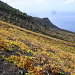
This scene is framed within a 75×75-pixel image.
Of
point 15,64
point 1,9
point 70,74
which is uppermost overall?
point 1,9

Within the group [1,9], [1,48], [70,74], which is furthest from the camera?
[1,9]

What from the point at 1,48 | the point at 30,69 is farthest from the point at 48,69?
the point at 1,48

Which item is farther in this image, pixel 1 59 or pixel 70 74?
pixel 70 74

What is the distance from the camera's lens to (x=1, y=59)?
14617mm

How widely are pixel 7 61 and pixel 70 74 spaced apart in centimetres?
608

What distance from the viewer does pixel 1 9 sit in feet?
311

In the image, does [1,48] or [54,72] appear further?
[1,48]

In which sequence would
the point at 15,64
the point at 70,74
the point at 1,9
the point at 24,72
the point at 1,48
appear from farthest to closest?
the point at 1,9 → the point at 1,48 → the point at 70,74 → the point at 15,64 → the point at 24,72

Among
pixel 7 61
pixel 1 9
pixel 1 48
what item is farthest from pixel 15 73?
pixel 1 9

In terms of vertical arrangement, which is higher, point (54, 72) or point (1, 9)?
point (1, 9)

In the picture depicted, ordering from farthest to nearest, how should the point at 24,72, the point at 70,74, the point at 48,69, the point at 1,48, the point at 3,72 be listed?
the point at 1,48
the point at 70,74
the point at 48,69
the point at 24,72
the point at 3,72

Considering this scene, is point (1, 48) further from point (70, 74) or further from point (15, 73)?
point (70, 74)

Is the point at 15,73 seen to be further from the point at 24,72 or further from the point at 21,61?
the point at 21,61

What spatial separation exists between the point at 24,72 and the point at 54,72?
305 centimetres
